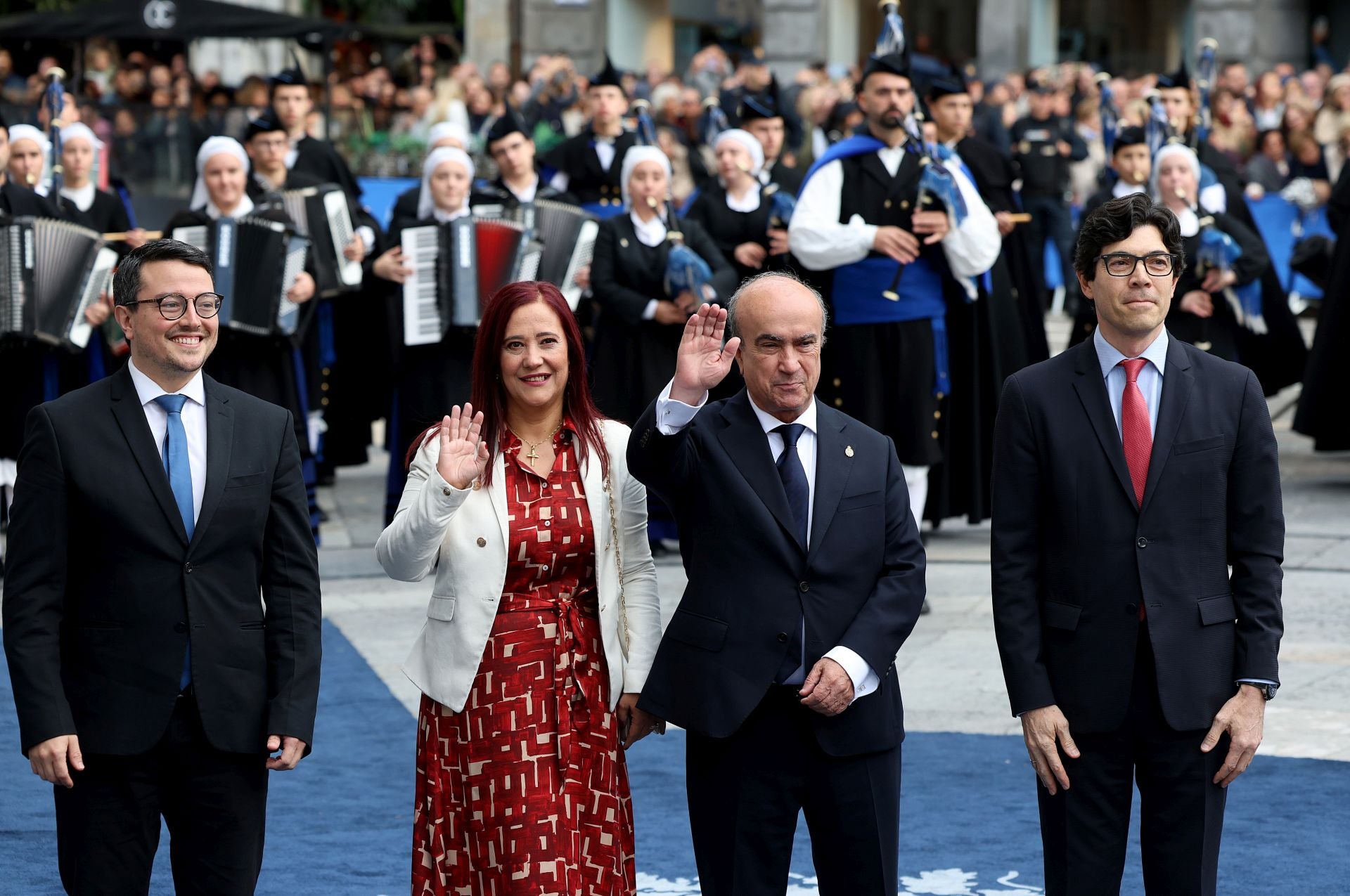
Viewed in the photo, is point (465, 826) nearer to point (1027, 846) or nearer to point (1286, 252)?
point (1027, 846)

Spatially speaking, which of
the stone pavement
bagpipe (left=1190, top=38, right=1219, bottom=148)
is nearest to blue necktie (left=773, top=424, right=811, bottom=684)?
the stone pavement

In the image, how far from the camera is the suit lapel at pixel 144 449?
4156 millimetres

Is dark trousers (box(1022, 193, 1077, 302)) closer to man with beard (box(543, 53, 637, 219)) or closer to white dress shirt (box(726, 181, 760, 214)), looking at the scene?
man with beard (box(543, 53, 637, 219))

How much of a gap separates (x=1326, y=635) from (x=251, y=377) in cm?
484

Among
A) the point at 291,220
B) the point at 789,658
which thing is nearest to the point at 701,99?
the point at 291,220

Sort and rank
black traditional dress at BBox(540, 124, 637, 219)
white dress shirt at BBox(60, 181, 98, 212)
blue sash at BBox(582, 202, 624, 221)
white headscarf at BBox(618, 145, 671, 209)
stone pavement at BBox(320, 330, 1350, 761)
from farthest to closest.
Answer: black traditional dress at BBox(540, 124, 637, 219) < blue sash at BBox(582, 202, 624, 221) < white dress shirt at BBox(60, 181, 98, 212) < white headscarf at BBox(618, 145, 671, 209) < stone pavement at BBox(320, 330, 1350, 761)

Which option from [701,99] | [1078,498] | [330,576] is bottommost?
[330,576]

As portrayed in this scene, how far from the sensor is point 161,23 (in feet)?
82.6

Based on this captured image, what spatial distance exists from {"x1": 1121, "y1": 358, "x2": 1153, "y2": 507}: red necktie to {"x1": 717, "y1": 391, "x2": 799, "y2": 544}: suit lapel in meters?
0.71

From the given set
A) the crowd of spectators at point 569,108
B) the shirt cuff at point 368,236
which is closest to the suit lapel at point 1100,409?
the shirt cuff at point 368,236

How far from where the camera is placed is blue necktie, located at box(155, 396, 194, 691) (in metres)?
4.19

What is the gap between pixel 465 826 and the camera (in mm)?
4434

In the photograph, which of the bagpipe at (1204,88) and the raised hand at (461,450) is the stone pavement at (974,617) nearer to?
the bagpipe at (1204,88)

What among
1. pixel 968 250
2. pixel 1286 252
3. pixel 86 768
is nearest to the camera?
pixel 86 768
